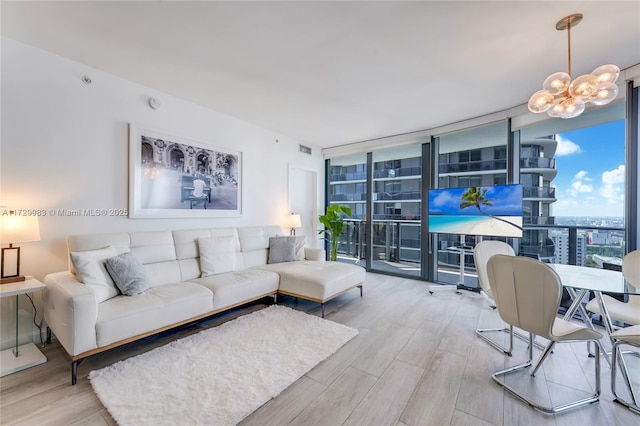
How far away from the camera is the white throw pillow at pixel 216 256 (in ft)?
10.4

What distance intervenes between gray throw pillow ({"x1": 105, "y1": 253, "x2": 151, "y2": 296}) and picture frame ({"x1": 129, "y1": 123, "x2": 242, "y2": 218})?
0.75 meters

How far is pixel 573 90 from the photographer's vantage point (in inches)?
78.3

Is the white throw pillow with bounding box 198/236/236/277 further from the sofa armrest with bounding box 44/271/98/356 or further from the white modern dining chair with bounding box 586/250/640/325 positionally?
the white modern dining chair with bounding box 586/250/640/325

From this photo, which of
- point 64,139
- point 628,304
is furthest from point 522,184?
point 64,139

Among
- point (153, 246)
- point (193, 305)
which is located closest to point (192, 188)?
point (153, 246)

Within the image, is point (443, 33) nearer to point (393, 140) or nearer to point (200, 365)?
point (393, 140)

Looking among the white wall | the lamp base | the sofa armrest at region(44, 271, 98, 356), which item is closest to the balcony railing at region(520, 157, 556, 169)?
the white wall

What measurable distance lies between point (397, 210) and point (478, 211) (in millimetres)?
1544

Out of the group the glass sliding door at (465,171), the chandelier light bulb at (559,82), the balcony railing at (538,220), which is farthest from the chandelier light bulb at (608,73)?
the balcony railing at (538,220)

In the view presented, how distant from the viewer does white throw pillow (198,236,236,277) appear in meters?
3.17

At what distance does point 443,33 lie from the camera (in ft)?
6.79

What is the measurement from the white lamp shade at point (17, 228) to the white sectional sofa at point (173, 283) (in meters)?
0.31

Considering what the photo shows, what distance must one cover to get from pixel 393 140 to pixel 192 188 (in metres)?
3.50

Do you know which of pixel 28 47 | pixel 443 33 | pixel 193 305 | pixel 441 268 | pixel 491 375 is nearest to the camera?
pixel 491 375
